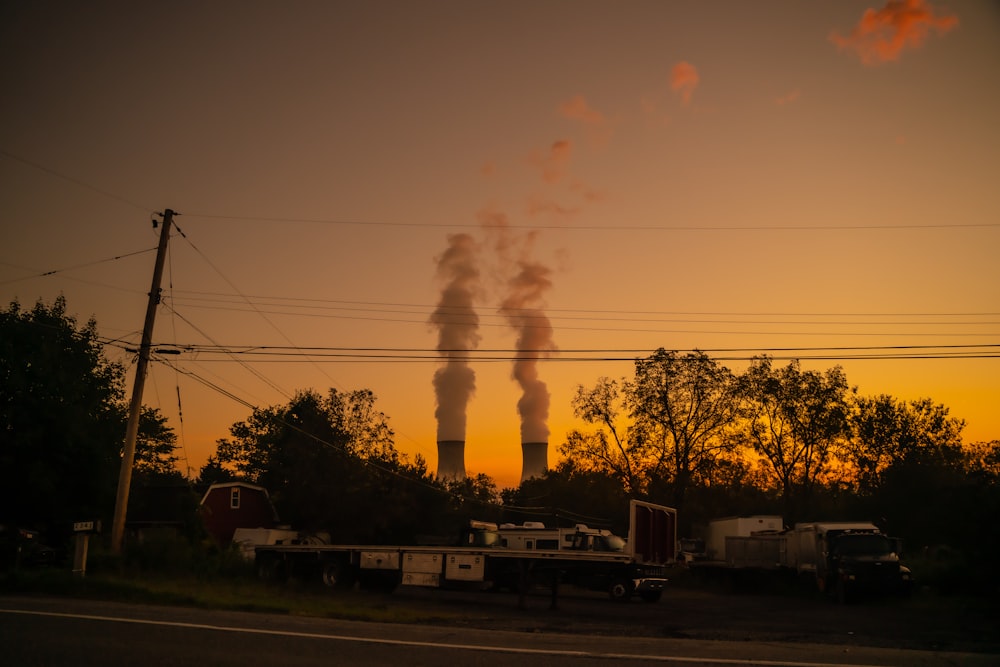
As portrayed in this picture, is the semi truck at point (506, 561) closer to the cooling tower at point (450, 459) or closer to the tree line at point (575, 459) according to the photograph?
the tree line at point (575, 459)

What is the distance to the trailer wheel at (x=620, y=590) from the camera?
26.6 meters

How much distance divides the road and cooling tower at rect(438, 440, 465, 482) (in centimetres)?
5942

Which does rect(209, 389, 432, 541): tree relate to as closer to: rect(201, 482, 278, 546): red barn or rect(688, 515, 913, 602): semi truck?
rect(201, 482, 278, 546): red barn

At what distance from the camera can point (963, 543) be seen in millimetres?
27078

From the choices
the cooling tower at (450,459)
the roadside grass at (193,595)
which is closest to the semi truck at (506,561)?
the roadside grass at (193,595)

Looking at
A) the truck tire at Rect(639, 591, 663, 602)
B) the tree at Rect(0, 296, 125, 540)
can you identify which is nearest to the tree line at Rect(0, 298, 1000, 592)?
the tree at Rect(0, 296, 125, 540)

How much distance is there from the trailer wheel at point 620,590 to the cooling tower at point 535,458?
46858mm

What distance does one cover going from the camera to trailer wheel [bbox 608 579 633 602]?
87.2ft

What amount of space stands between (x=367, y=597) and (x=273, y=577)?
17.7 ft

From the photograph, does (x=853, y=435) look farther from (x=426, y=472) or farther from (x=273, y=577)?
(x=273, y=577)

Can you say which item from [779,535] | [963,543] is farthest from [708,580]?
[963,543]

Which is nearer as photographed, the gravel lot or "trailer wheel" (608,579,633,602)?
the gravel lot

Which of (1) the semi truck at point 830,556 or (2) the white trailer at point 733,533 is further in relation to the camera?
(2) the white trailer at point 733,533

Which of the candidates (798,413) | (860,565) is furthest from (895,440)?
(860,565)
